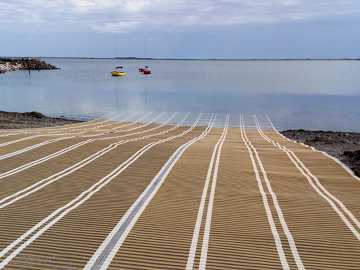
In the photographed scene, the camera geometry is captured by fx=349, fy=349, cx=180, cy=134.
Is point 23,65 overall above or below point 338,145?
above

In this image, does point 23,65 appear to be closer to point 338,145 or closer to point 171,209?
point 338,145

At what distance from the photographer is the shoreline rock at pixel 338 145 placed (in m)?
10.5

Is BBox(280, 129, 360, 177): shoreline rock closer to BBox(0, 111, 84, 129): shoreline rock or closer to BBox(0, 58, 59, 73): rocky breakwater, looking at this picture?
BBox(0, 111, 84, 129): shoreline rock

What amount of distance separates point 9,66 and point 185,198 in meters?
104

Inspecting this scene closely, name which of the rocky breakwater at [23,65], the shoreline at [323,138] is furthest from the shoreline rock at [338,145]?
the rocky breakwater at [23,65]

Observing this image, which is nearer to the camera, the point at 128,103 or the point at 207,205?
the point at 207,205

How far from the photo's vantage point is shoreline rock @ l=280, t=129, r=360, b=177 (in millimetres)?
10453

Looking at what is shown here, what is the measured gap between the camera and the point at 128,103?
3353 cm

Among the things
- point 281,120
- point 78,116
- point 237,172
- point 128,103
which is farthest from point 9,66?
point 237,172

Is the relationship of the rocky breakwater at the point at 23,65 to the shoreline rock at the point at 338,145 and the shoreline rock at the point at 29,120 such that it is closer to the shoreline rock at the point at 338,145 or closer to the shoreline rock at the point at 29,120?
Answer: the shoreline rock at the point at 29,120

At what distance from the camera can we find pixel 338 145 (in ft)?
48.1

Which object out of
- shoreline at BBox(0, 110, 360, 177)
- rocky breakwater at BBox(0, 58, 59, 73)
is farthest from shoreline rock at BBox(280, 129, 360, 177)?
rocky breakwater at BBox(0, 58, 59, 73)

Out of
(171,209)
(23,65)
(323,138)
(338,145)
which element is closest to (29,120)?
(323,138)

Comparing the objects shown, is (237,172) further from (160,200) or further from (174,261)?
(174,261)
